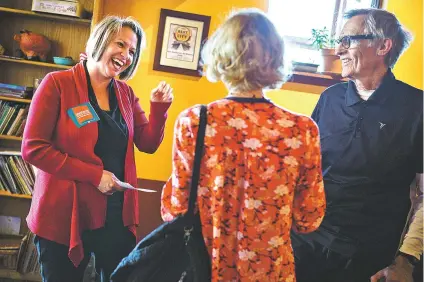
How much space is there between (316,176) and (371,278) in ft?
2.84

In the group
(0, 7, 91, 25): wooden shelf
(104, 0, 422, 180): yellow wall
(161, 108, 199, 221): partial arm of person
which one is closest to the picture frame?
(104, 0, 422, 180): yellow wall

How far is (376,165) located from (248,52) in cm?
85

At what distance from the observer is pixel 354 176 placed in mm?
1646

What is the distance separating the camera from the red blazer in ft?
5.02

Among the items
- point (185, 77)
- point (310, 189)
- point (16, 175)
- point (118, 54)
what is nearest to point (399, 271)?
point (310, 189)

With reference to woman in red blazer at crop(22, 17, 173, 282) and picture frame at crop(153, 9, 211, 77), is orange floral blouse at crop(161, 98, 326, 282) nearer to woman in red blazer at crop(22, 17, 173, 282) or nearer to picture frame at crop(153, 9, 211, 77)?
woman in red blazer at crop(22, 17, 173, 282)

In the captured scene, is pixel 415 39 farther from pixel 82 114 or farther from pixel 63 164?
pixel 63 164

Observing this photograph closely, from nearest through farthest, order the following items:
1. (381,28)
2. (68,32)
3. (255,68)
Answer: (255,68) < (381,28) < (68,32)

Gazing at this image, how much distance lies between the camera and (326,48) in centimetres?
281

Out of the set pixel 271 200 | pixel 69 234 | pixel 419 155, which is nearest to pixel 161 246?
pixel 271 200

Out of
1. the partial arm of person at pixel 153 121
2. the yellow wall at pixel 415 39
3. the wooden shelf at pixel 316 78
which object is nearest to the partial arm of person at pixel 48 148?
the partial arm of person at pixel 153 121

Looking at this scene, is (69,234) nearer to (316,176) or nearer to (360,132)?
(316,176)

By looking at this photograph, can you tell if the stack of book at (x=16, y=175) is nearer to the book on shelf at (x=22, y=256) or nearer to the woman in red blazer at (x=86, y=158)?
the book on shelf at (x=22, y=256)

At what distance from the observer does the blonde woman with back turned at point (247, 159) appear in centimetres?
106
